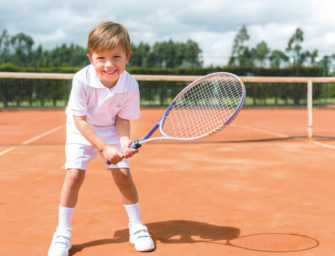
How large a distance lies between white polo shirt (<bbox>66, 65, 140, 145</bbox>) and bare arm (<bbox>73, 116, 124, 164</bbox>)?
55 millimetres

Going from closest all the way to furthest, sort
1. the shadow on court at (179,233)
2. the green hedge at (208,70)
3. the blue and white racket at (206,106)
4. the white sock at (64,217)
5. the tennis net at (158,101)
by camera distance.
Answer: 1. the white sock at (64,217)
2. the shadow on court at (179,233)
3. the blue and white racket at (206,106)
4. the tennis net at (158,101)
5. the green hedge at (208,70)

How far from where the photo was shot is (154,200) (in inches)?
149

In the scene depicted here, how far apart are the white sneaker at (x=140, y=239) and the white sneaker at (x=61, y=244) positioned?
41 centimetres

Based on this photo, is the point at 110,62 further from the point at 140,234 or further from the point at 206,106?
the point at 206,106

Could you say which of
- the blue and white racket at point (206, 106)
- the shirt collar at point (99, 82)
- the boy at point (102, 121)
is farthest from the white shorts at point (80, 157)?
the blue and white racket at point (206, 106)

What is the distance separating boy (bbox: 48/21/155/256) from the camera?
2.44 m

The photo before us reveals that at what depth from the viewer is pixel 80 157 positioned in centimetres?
259

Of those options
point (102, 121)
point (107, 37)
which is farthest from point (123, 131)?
point (107, 37)

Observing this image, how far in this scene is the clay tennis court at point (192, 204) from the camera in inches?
107

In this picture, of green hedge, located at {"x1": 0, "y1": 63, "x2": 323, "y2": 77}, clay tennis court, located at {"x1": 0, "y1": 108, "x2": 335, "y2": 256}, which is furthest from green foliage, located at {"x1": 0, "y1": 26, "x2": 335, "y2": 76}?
clay tennis court, located at {"x1": 0, "y1": 108, "x2": 335, "y2": 256}

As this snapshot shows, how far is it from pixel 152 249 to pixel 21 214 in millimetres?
1342

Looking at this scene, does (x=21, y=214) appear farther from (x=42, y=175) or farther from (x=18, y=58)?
(x=18, y=58)

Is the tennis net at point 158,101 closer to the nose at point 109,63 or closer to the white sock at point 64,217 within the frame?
the white sock at point 64,217

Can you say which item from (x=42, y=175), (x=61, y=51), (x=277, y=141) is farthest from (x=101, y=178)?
(x=61, y=51)
